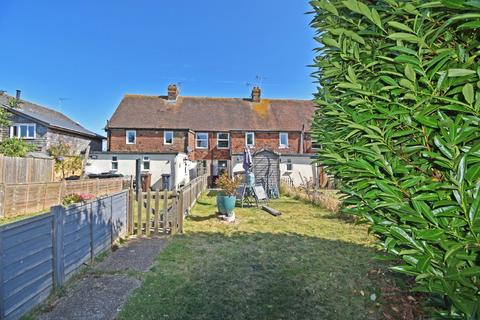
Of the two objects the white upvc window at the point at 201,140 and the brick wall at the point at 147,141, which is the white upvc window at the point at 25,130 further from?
the white upvc window at the point at 201,140

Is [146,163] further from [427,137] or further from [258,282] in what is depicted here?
[427,137]

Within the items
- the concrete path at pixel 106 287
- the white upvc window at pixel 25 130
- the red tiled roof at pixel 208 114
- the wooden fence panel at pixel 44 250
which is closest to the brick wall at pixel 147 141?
the red tiled roof at pixel 208 114

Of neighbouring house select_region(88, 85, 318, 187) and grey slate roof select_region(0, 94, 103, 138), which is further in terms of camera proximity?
neighbouring house select_region(88, 85, 318, 187)

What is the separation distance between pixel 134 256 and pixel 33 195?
24.7 feet

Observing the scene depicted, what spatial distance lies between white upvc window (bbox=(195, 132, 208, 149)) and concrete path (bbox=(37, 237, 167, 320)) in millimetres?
19380

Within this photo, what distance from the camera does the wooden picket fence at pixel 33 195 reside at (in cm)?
914

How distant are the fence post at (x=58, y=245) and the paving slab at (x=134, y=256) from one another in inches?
37.6

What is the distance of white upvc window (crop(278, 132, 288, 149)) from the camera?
997 inches

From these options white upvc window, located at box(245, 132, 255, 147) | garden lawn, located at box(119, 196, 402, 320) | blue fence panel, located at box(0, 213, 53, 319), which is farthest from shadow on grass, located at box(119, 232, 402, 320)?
white upvc window, located at box(245, 132, 255, 147)

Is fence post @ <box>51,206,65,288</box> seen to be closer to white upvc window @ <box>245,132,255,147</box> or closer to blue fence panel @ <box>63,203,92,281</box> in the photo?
blue fence panel @ <box>63,203,92,281</box>

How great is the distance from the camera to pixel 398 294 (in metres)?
4.05

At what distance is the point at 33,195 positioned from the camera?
10250mm

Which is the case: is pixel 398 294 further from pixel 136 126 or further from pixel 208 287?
pixel 136 126

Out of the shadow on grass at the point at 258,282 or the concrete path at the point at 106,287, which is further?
the shadow on grass at the point at 258,282
